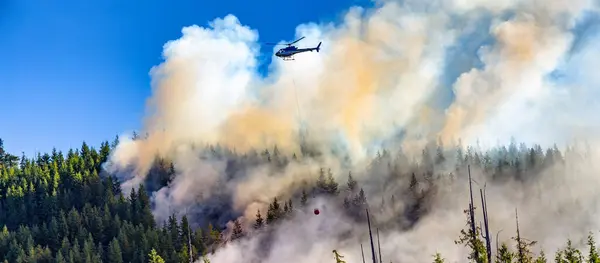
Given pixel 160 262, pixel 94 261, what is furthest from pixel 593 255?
pixel 94 261

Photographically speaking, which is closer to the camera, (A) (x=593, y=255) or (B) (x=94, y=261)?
(A) (x=593, y=255)

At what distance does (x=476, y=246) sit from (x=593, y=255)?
34415 millimetres

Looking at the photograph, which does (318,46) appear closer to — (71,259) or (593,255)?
(593,255)

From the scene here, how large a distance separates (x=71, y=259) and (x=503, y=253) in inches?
5529

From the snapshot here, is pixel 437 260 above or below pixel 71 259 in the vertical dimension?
below

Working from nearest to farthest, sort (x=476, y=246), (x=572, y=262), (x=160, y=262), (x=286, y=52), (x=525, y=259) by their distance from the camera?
(x=476, y=246)
(x=525, y=259)
(x=572, y=262)
(x=160, y=262)
(x=286, y=52)

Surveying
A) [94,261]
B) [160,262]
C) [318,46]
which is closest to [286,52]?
[318,46]

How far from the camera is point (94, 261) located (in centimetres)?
19925

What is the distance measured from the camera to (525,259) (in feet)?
320

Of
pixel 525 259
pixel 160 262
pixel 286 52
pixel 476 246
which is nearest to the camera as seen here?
pixel 476 246

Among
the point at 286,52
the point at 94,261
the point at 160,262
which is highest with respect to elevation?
the point at 286,52

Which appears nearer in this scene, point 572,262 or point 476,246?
point 476,246

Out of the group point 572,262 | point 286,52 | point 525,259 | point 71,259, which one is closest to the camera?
point 525,259

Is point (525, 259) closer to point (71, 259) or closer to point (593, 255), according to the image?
point (593, 255)
